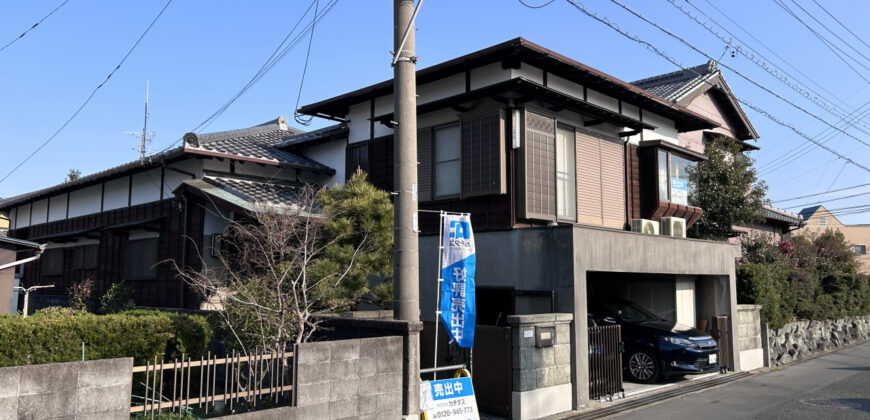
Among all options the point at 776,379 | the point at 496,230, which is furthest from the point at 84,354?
the point at 776,379

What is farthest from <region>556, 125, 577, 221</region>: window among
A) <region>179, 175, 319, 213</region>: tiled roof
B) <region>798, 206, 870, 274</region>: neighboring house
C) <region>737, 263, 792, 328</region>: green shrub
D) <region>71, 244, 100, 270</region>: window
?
<region>798, 206, 870, 274</region>: neighboring house

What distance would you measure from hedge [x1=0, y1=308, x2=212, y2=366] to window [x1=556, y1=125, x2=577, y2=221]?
25.1ft

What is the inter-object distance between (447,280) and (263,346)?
279 cm

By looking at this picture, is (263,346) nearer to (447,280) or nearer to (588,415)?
(447,280)

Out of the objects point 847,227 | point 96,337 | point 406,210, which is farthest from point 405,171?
point 847,227

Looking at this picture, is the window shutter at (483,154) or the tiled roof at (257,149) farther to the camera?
the tiled roof at (257,149)

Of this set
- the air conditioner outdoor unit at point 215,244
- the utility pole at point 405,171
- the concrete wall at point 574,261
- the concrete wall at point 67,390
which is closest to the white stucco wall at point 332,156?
the air conditioner outdoor unit at point 215,244

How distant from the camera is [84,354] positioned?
853 cm

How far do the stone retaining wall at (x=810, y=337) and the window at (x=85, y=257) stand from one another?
1960cm

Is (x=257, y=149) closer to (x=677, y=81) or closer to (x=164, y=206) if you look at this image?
(x=164, y=206)

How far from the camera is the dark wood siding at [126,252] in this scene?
47.7 feet

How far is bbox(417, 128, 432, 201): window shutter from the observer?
1349 cm

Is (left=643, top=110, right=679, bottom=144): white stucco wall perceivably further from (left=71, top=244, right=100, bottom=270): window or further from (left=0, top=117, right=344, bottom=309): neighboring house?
(left=71, top=244, right=100, bottom=270): window

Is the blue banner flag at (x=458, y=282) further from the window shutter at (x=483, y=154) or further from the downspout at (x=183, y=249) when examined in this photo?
the downspout at (x=183, y=249)
